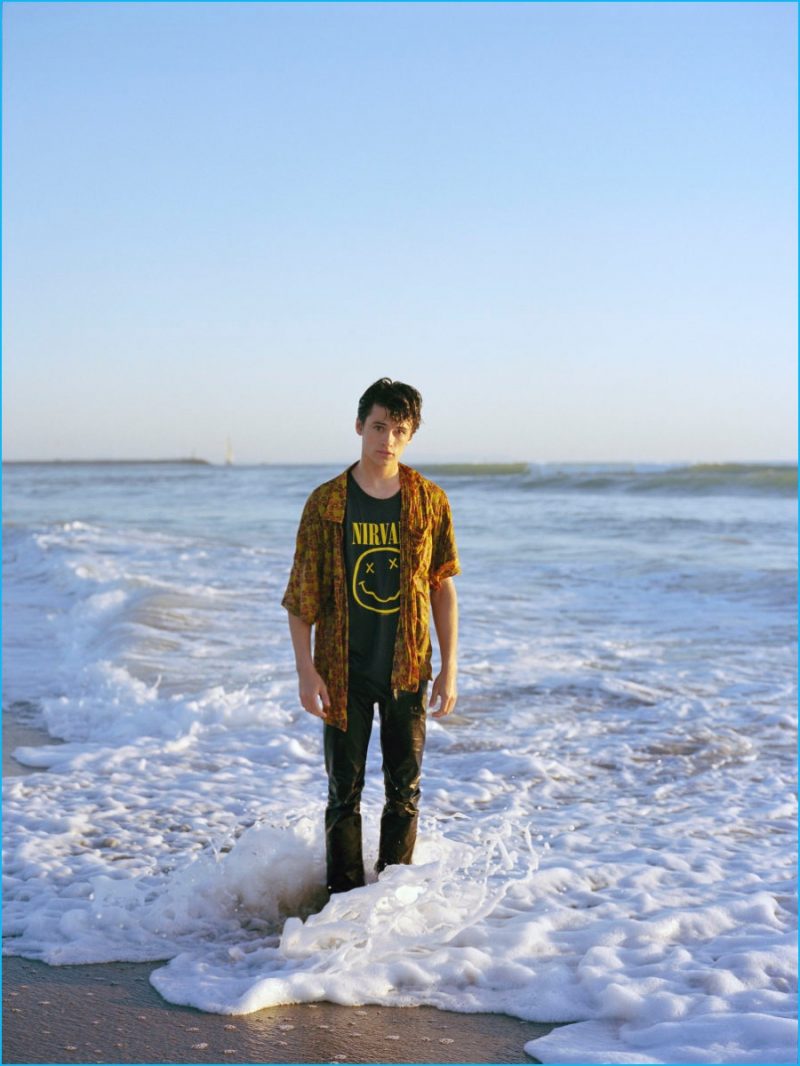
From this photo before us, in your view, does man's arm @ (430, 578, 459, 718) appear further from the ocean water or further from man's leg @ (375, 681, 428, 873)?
the ocean water

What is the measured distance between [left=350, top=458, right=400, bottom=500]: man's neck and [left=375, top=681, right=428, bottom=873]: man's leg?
2.26ft

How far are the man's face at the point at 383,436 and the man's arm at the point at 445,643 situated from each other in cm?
53

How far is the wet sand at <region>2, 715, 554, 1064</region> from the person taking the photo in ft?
10.8

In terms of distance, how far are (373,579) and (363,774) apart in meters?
0.73

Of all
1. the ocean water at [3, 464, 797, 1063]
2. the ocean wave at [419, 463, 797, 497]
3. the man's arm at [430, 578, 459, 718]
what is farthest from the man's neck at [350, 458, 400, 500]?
the ocean wave at [419, 463, 797, 497]

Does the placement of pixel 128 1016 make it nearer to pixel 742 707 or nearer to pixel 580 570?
pixel 742 707

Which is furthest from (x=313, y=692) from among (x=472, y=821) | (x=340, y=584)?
(x=472, y=821)

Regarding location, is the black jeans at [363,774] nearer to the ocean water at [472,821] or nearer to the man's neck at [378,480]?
the ocean water at [472,821]

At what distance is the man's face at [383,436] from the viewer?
386cm

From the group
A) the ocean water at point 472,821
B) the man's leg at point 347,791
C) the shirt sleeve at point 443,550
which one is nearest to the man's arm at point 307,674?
the man's leg at point 347,791

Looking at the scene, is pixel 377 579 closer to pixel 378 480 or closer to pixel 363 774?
pixel 378 480

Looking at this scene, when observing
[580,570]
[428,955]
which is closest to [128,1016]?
[428,955]

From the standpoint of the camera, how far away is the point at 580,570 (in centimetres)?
1742

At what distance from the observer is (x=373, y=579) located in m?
3.91
